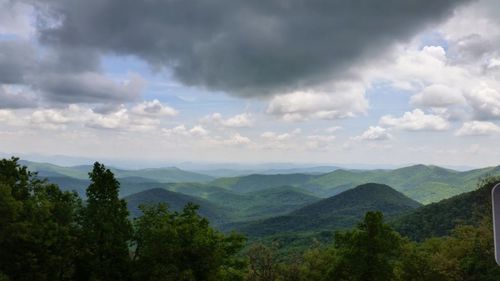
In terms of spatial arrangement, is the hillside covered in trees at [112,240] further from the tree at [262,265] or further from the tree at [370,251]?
the tree at [262,265]

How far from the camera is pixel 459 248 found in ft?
267

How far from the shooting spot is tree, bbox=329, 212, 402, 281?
50875 millimetres

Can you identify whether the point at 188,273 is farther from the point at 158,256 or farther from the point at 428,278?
the point at 428,278

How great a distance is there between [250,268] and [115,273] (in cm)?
2917

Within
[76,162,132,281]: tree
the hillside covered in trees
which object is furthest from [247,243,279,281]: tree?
[76,162,132,281]: tree

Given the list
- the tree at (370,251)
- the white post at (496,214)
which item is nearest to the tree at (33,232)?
the tree at (370,251)

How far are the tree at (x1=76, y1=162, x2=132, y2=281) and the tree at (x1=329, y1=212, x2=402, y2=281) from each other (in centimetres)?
2645

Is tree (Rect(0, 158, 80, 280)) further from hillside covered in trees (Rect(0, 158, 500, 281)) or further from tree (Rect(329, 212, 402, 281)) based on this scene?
tree (Rect(329, 212, 402, 281))

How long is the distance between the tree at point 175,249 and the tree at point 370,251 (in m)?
13.8

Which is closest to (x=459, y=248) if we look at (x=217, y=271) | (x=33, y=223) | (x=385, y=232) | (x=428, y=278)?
(x=428, y=278)

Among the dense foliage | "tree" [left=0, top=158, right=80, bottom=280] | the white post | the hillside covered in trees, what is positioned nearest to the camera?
the white post

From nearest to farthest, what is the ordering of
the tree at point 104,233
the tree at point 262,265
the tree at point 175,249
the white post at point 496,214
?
the white post at point 496,214
the tree at point 175,249
the tree at point 104,233
the tree at point 262,265

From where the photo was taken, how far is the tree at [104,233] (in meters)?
44.4

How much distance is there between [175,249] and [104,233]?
7.84 m
